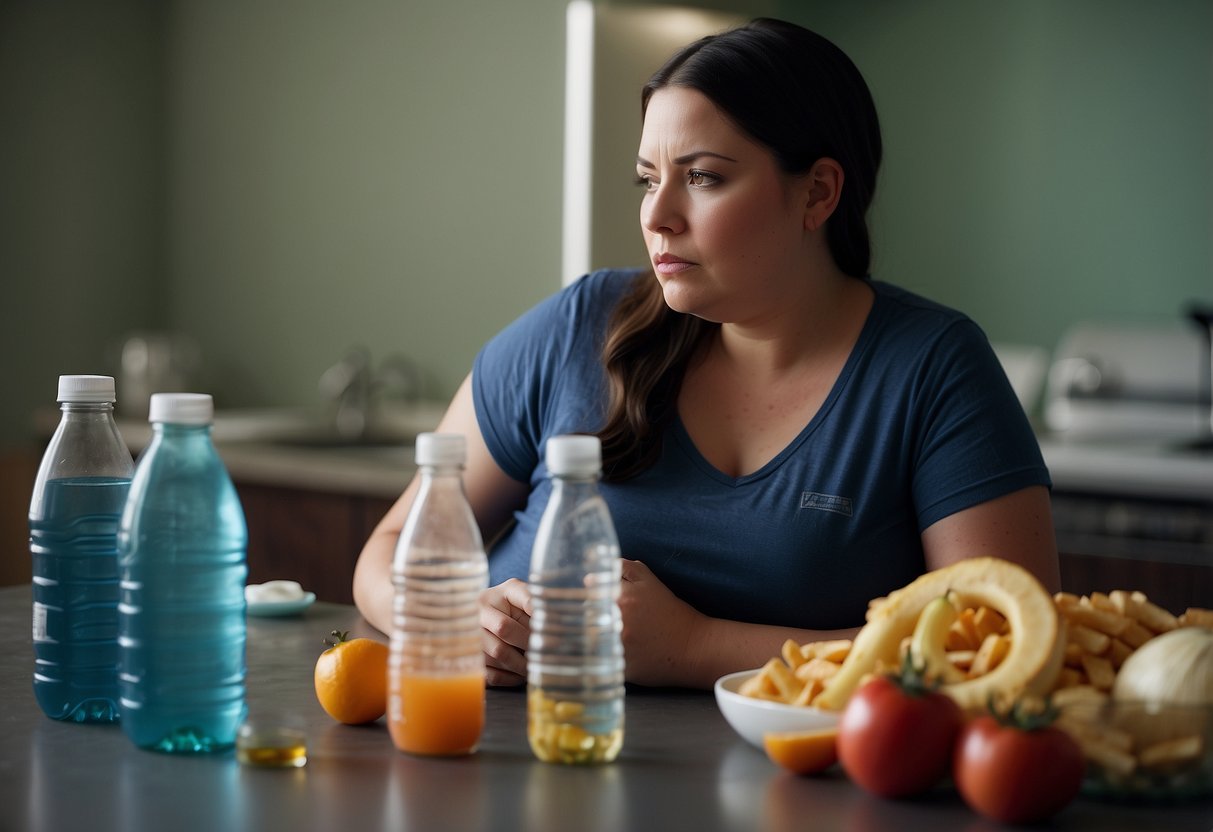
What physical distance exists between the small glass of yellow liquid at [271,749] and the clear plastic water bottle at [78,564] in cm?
20

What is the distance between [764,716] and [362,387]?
3.07m

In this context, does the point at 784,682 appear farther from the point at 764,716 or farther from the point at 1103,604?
the point at 1103,604

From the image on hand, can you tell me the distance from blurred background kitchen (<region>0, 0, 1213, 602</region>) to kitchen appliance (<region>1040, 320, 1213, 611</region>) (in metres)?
0.02

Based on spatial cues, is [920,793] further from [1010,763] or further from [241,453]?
[241,453]

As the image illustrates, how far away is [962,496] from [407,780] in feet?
2.47

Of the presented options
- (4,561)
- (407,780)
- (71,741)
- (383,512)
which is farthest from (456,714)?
(4,561)

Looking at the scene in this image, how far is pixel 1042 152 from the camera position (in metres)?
4.05

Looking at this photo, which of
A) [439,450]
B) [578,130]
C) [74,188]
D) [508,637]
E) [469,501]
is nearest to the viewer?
[439,450]

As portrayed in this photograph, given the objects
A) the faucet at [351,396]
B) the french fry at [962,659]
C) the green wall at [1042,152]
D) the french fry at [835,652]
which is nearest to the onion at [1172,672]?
the french fry at [962,659]

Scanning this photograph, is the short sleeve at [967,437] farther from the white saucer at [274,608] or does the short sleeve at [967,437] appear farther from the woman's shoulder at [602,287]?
the white saucer at [274,608]

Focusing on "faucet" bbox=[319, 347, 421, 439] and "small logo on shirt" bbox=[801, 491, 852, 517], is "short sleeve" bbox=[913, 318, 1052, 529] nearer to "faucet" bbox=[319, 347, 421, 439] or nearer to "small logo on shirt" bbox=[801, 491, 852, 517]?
"small logo on shirt" bbox=[801, 491, 852, 517]

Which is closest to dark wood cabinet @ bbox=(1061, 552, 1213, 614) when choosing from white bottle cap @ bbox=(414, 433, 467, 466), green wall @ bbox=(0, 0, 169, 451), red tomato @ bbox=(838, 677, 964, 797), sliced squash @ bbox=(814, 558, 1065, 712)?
sliced squash @ bbox=(814, 558, 1065, 712)

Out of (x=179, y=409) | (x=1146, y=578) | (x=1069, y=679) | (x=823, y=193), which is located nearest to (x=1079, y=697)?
(x=1069, y=679)

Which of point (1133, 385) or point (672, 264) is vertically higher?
point (672, 264)
